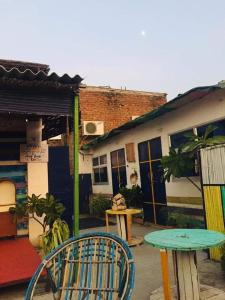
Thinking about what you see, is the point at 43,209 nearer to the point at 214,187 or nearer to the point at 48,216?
the point at 48,216

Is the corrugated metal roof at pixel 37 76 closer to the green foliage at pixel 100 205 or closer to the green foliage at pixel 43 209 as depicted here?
the green foliage at pixel 43 209

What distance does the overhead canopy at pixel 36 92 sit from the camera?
3932mm

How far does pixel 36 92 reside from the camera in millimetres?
4203

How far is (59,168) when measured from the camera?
23.1 feet

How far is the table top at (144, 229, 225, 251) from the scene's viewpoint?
129 inches

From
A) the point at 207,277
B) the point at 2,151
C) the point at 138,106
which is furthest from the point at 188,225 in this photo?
the point at 138,106

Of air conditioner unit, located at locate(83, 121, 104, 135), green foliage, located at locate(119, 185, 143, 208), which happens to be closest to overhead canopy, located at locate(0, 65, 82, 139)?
green foliage, located at locate(119, 185, 143, 208)

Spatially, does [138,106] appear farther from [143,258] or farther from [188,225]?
[143,258]

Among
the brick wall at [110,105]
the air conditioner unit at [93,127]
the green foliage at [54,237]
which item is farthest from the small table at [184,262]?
the brick wall at [110,105]

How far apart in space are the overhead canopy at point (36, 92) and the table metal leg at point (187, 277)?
2.75m

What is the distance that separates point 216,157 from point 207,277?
2081mm

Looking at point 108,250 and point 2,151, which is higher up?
point 2,151

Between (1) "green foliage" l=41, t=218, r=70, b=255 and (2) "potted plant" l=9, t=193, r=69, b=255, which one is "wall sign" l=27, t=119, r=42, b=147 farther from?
(1) "green foliage" l=41, t=218, r=70, b=255

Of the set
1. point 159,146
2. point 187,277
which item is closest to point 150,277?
point 187,277
